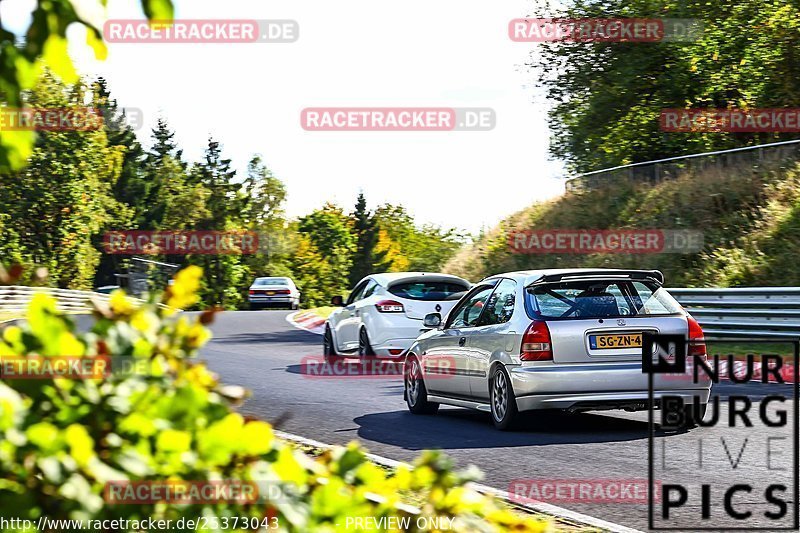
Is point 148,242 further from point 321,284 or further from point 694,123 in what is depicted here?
point 694,123

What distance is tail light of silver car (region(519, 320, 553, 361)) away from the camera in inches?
432

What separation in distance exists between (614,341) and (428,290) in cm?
878

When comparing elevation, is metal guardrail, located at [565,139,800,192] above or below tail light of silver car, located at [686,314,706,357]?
above

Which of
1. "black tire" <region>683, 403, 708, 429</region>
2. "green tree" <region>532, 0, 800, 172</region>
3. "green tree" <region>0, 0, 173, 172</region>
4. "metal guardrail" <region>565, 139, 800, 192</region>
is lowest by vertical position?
"black tire" <region>683, 403, 708, 429</region>

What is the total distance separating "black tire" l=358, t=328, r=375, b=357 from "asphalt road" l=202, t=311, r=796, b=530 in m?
2.34

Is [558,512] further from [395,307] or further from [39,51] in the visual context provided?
[395,307]

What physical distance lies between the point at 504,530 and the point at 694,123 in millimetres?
36977

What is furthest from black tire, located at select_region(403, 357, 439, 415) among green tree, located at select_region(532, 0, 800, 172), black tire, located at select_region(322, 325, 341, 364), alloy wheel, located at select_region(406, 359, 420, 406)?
green tree, located at select_region(532, 0, 800, 172)

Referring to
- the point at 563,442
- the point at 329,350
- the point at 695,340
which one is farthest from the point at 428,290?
the point at 563,442

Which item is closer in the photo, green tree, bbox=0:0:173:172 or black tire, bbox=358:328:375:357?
green tree, bbox=0:0:173:172

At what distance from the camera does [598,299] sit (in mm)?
11383

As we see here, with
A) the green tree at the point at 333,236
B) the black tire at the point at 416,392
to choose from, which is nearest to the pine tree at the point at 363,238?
the green tree at the point at 333,236

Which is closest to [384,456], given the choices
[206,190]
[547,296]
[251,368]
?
[547,296]

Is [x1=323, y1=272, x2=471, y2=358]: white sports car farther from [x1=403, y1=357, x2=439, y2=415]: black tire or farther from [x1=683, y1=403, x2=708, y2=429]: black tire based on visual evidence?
[x1=683, y1=403, x2=708, y2=429]: black tire
